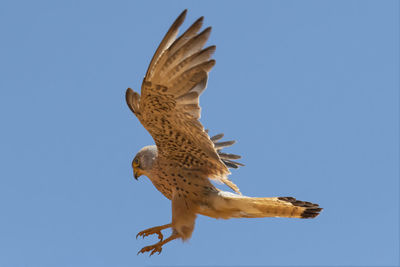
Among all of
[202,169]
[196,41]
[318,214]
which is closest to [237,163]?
[202,169]

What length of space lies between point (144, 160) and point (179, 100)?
126cm

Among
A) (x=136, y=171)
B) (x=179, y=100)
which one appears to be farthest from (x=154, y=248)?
(x=179, y=100)

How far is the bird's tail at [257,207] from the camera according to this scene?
216 inches

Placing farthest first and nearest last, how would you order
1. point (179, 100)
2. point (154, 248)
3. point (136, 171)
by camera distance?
point (136, 171) < point (154, 248) < point (179, 100)

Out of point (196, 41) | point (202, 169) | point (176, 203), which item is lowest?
point (176, 203)

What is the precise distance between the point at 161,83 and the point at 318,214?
2.14m

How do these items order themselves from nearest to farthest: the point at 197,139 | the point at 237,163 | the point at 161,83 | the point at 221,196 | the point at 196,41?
the point at 196,41
the point at 161,83
the point at 197,139
the point at 221,196
the point at 237,163

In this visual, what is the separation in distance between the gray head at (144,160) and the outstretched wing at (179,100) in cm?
20

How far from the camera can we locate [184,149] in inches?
221

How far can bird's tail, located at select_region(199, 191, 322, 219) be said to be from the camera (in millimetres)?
5496

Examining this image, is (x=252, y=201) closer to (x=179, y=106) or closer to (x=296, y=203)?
(x=296, y=203)

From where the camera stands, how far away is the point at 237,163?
711cm

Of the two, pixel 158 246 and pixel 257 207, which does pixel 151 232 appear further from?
pixel 257 207

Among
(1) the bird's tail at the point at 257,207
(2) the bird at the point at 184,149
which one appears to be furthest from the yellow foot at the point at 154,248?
(1) the bird's tail at the point at 257,207
